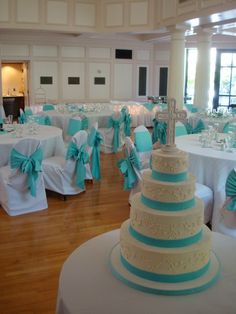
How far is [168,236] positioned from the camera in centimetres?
160

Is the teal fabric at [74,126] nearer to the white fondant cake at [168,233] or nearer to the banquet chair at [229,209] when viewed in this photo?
the banquet chair at [229,209]

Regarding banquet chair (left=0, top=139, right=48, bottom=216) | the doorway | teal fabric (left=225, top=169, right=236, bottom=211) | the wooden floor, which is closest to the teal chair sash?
the wooden floor

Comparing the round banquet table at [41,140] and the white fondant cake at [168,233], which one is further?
the round banquet table at [41,140]

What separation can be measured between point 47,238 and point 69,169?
1.39m

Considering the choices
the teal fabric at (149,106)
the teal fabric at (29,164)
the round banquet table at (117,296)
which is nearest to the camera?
the round banquet table at (117,296)

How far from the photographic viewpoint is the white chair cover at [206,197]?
411 centimetres

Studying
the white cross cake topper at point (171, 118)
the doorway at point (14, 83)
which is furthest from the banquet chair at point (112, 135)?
the doorway at point (14, 83)

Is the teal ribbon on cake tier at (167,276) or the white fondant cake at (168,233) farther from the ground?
the white fondant cake at (168,233)

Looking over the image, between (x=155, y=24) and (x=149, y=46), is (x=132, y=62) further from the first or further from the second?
(x=155, y=24)

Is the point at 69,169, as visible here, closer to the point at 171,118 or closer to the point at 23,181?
the point at 23,181

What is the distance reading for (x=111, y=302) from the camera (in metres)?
1.53

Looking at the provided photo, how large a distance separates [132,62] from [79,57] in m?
2.25

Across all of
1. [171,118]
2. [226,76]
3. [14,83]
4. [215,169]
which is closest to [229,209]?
[215,169]

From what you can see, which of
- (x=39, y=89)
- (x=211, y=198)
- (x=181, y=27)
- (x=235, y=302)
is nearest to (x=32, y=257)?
(x=211, y=198)
